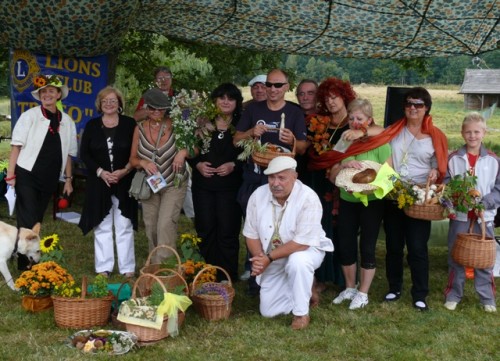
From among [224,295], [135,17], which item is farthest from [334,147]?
[135,17]

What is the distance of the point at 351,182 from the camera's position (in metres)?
4.70

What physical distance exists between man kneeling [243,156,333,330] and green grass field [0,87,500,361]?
20 cm

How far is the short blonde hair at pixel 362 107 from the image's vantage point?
191 inches

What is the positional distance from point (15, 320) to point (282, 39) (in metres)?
3.99

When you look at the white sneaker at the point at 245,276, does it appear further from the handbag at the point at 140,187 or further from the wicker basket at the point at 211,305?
the handbag at the point at 140,187

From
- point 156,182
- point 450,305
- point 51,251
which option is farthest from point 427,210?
point 51,251

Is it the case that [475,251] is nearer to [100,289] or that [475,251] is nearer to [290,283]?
[290,283]

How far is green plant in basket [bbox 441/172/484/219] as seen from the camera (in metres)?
4.69

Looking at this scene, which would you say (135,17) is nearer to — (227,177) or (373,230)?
(227,177)

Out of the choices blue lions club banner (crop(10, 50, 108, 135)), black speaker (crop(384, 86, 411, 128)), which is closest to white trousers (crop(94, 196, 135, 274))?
blue lions club banner (crop(10, 50, 108, 135))

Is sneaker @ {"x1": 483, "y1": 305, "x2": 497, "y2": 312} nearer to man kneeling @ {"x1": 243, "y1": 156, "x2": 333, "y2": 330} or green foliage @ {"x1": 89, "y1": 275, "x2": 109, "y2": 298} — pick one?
man kneeling @ {"x1": 243, "y1": 156, "x2": 333, "y2": 330}

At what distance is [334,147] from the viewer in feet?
16.4

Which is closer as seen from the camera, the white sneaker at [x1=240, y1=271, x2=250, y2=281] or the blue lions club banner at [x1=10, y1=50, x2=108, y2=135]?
the white sneaker at [x1=240, y1=271, x2=250, y2=281]

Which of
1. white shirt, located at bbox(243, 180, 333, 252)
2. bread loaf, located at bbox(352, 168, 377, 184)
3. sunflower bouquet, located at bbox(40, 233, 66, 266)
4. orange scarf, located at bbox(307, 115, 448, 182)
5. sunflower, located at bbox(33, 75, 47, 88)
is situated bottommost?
sunflower bouquet, located at bbox(40, 233, 66, 266)
